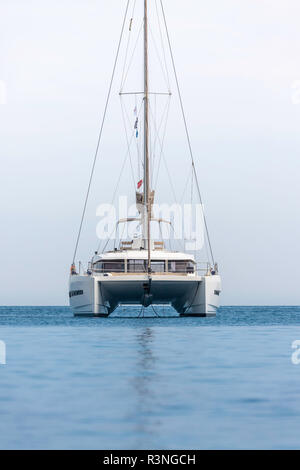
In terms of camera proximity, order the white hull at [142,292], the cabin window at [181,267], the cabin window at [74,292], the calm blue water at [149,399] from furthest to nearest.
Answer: the cabin window at [181,267] < the cabin window at [74,292] < the white hull at [142,292] < the calm blue water at [149,399]

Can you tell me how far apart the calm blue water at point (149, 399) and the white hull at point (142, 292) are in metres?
18.1

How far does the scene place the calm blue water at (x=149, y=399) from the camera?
28.6 feet

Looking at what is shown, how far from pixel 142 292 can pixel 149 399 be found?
95.0 ft

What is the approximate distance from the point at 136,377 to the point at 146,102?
3418 cm

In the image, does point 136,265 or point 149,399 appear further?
point 136,265

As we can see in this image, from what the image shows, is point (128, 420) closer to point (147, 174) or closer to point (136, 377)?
point (136, 377)

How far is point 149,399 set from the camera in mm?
11289
